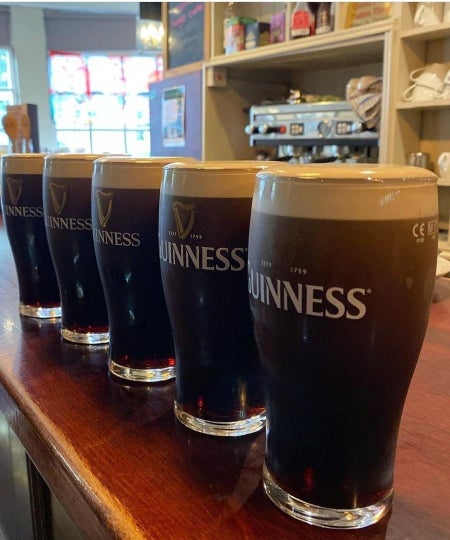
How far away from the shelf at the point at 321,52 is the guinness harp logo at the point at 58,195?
6.28 ft

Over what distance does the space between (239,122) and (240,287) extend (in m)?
3.02

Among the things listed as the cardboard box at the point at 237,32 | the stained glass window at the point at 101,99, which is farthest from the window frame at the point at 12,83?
the cardboard box at the point at 237,32

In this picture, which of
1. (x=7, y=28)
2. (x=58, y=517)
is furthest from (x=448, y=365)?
(x=7, y=28)

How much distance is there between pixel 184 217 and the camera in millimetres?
407

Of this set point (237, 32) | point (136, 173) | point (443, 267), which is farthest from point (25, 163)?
point (237, 32)

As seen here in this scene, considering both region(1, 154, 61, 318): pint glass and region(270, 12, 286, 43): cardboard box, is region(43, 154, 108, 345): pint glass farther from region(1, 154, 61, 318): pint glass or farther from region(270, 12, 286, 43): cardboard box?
region(270, 12, 286, 43): cardboard box

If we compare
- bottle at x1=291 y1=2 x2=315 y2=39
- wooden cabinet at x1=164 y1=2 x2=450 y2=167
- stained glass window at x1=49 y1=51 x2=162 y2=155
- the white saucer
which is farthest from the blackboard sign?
stained glass window at x1=49 y1=51 x2=162 y2=155

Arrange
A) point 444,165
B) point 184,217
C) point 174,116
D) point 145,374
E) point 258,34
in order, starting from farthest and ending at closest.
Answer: point 174,116, point 258,34, point 444,165, point 145,374, point 184,217

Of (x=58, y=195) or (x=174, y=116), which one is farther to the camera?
(x=174, y=116)

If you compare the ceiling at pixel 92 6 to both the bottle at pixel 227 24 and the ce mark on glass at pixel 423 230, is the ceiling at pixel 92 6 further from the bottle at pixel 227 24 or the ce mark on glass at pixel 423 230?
the ce mark on glass at pixel 423 230

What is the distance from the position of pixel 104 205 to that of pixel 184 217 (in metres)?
0.12

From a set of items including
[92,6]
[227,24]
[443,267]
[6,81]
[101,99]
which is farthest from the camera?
[101,99]

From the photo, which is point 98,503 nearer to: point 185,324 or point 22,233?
point 185,324

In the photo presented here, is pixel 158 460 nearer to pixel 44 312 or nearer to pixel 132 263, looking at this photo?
pixel 132 263
